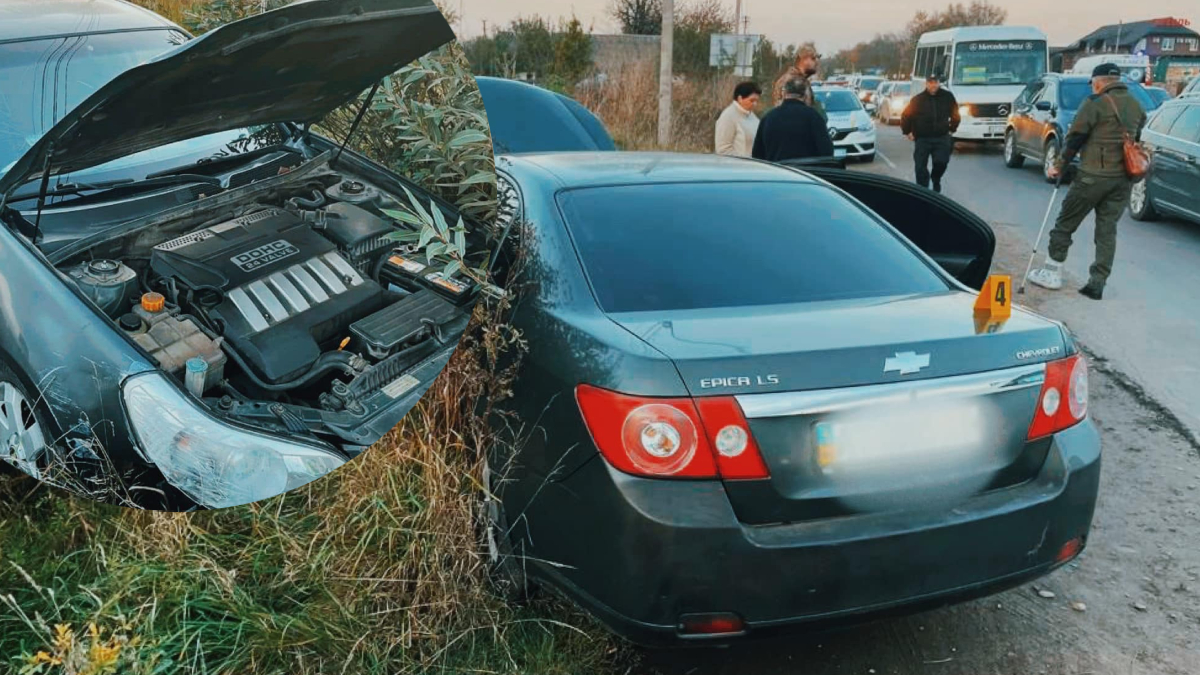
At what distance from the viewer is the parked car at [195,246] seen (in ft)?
5.39

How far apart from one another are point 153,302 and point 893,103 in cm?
3349

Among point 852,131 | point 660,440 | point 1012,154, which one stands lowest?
point 1012,154

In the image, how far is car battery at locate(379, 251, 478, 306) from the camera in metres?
2.21

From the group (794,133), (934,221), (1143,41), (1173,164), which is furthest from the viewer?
(1143,41)

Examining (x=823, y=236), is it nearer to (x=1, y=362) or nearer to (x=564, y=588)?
(x=564, y=588)

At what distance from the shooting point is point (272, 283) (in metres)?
1.96

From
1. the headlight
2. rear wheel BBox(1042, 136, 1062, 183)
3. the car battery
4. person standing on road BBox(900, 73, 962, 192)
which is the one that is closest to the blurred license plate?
the car battery

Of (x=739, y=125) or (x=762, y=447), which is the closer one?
(x=762, y=447)

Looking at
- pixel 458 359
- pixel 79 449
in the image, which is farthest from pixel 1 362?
pixel 458 359

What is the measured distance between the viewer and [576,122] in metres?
5.58

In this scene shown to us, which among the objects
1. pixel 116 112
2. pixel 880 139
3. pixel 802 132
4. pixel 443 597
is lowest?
pixel 880 139

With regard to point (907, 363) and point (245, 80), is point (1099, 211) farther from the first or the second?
point (245, 80)

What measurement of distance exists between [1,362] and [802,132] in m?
6.56

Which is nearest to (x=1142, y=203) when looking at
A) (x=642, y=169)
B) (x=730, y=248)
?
(x=642, y=169)
